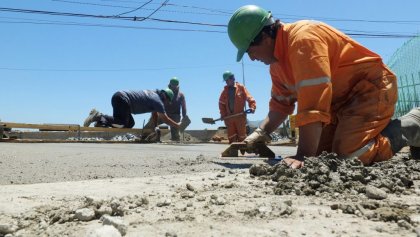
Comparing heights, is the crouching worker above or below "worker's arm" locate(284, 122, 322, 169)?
above

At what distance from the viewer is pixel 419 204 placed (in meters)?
2.07

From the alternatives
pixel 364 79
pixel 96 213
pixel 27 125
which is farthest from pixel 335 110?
pixel 27 125

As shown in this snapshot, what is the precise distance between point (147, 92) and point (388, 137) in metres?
8.86

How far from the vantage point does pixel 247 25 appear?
11.6 ft

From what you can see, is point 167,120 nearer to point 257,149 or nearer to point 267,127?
point 257,149

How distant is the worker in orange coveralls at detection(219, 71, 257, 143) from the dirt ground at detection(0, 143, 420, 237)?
755 cm

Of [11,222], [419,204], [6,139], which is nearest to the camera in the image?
[11,222]

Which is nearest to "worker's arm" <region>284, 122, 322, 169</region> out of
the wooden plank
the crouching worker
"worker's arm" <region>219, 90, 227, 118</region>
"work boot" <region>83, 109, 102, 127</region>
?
"worker's arm" <region>219, 90, 227, 118</region>

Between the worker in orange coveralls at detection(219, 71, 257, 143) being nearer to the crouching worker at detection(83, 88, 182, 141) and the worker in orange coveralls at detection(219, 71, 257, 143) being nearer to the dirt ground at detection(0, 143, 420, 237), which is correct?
the crouching worker at detection(83, 88, 182, 141)

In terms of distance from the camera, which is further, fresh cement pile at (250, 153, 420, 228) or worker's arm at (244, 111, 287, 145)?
worker's arm at (244, 111, 287, 145)

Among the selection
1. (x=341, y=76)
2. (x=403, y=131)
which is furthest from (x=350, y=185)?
(x=403, y=131)

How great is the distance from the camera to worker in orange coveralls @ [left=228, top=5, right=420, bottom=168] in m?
3.17

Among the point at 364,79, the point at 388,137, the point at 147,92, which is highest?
the point at 147,92

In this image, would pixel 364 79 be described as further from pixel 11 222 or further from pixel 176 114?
pixel 176 114
